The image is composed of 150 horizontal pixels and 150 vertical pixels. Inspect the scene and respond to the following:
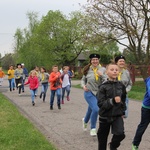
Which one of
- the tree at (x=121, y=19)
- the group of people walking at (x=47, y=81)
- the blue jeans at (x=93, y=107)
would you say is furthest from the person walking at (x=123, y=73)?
the tree at (x=121, y=19)

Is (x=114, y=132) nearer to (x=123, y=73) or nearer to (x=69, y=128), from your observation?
(x=123, y=73)

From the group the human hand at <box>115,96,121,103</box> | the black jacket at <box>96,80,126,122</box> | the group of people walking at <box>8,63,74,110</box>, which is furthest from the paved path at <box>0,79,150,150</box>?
the human hand at <box>115,96,121,103</box>

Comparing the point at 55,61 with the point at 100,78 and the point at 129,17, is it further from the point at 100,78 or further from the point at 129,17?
the point at 100,78

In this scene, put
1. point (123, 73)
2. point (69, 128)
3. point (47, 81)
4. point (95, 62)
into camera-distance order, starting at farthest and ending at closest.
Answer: point (47, 81) < point (69, 128) < point (123, 73) < point (95, 62)

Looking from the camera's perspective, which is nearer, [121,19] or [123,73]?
[123,73]

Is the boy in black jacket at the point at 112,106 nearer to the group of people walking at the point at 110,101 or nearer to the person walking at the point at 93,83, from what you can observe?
the group of people walking at the point at 110,101

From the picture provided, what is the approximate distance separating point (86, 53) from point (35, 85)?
125 ft

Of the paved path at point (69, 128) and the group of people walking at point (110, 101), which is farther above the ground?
the group of people walking at point (110, 101)

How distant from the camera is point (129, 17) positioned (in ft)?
84.6

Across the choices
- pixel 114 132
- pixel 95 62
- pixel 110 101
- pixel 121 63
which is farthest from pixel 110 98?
pixel 121 63

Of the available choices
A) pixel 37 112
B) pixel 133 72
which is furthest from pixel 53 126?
pixel 133 72

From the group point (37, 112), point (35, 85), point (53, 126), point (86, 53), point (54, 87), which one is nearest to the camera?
point (53, 126)

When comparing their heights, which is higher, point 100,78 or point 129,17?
point 129,17

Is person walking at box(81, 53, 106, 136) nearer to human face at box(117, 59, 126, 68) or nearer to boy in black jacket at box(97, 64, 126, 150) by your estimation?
human face at box(117, 59, 126, 68)
